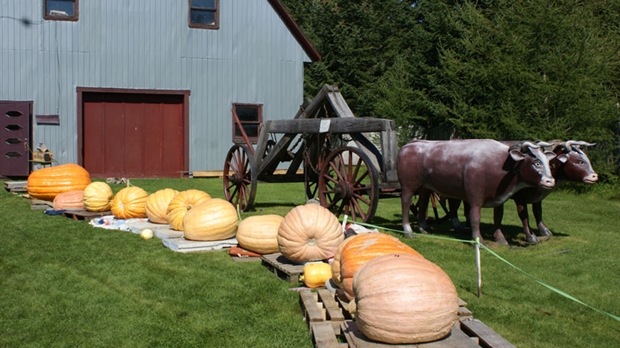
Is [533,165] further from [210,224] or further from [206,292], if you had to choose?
[206,292]

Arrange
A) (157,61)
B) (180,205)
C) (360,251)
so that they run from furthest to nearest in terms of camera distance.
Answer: (157,61) < (180,205) < (360,251)

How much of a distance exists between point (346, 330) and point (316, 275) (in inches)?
68.1

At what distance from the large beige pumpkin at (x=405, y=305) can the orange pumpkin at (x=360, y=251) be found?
2.81ft

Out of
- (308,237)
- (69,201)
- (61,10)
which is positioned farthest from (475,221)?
(61,10)

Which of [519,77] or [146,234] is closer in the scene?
[146,234]

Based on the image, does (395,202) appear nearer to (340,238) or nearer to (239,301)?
(340,238)

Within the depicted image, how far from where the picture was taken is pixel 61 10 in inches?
850

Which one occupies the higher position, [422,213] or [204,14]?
[204,14]

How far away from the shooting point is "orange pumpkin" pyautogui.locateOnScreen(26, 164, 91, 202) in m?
14.1

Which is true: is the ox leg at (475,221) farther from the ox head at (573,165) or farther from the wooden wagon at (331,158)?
the wooden wagon at (331,158)

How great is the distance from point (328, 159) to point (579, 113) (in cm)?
1072

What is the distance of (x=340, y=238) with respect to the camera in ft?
26.2

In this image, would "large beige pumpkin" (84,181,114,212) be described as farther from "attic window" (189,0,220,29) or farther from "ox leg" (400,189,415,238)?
"attic window" (189,0,220,29)

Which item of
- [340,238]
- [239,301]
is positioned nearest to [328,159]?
[340,238]
